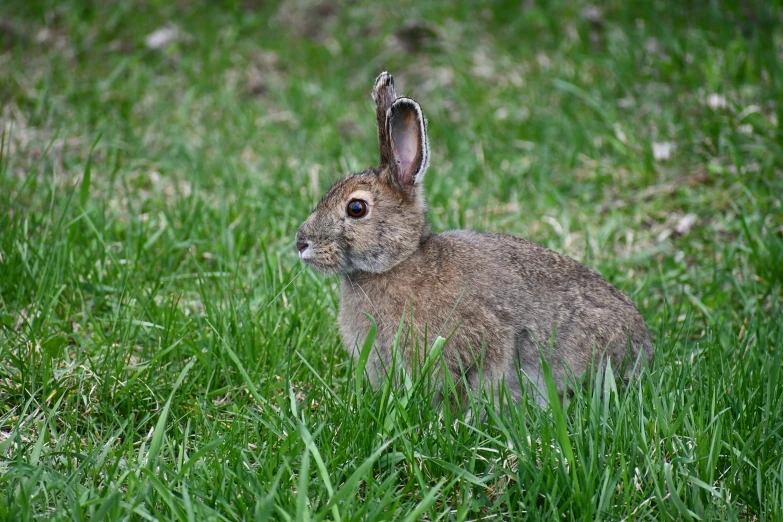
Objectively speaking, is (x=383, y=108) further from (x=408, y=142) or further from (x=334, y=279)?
(x=334, y=279)

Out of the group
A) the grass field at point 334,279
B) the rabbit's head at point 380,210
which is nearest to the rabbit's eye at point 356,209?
the rabbit's head at point 380,210

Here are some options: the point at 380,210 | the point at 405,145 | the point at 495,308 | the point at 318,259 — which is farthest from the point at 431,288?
the point at 405,145

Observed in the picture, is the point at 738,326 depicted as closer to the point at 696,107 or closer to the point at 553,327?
the point at 553,327

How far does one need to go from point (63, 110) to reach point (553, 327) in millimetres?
5046

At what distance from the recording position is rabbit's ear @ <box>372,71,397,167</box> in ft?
13.3

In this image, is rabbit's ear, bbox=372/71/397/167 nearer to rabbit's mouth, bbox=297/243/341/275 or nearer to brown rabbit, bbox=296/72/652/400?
brown rabbit, bbox=296/72/652/400

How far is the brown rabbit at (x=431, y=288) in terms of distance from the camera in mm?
3977

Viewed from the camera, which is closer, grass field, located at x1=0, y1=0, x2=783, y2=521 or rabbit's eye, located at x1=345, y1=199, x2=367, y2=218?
grass field, located at x1=0, y1=0, x2=783, y2=521

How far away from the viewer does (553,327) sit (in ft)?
12.8

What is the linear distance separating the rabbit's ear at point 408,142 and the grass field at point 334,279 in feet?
3.07

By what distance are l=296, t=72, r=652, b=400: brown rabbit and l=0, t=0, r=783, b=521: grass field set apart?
0.31 m

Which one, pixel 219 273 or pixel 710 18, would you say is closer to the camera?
pixel 219 273

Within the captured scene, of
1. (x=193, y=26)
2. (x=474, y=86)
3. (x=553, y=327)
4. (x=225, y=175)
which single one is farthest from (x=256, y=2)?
(x=553, y=327)

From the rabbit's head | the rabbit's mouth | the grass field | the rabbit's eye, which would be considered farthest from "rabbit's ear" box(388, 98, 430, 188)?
the grass field
